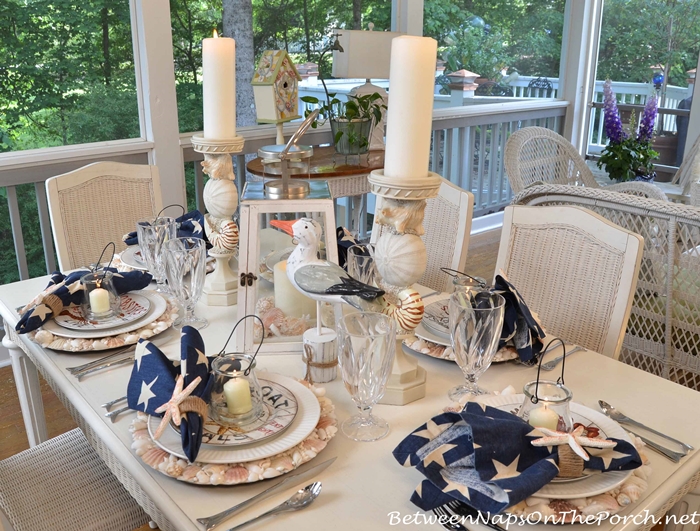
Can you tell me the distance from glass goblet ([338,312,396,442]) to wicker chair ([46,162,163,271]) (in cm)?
136

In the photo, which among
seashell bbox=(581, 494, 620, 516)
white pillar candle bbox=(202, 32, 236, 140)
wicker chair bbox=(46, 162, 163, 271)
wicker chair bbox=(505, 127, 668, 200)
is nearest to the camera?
seashell bbox=(581, 494, 620, 516)

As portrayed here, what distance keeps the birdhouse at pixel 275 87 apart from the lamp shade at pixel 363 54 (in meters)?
0.50

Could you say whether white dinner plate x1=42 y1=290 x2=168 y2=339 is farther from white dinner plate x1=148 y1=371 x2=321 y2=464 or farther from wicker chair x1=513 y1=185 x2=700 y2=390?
wicker chair x1=513 y1=185 x2=700 y2=390

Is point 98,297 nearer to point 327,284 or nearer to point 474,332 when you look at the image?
point 327,284

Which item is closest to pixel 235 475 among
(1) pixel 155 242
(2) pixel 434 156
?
(1) pixel 155 242

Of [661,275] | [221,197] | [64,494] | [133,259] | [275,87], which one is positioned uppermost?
[275,87]

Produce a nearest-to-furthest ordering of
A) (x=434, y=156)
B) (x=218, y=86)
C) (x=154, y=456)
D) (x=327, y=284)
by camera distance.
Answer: (x=154, y=456)
(x=327, y=284)
(x=218, y=86)
(x=434, y=156)

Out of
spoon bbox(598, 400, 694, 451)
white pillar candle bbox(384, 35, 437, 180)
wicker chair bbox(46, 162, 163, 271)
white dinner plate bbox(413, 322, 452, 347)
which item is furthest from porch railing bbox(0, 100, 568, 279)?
spoon bbox(598, 400, 694, 451)

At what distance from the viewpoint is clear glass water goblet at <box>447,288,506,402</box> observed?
3.56 ft

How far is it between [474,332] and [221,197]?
0.77 metres

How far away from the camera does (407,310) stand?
1130mm

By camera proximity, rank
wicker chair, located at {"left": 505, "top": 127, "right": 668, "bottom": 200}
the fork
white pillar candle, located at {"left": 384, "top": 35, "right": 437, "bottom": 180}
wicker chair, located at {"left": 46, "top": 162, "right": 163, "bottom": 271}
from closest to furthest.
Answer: white pillar candle, located at {"left": 384, "top": 35, "right": 437, "bottom": 180}
the fork
wicker chair, located at {"left": 46, "top": 162, "right": 163, "bottom": 271}
wicker chair, located at {"left": 505, "top": 127, "right": 668, "bottom": 200}

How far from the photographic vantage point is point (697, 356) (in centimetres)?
204

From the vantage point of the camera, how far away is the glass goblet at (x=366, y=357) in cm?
97
